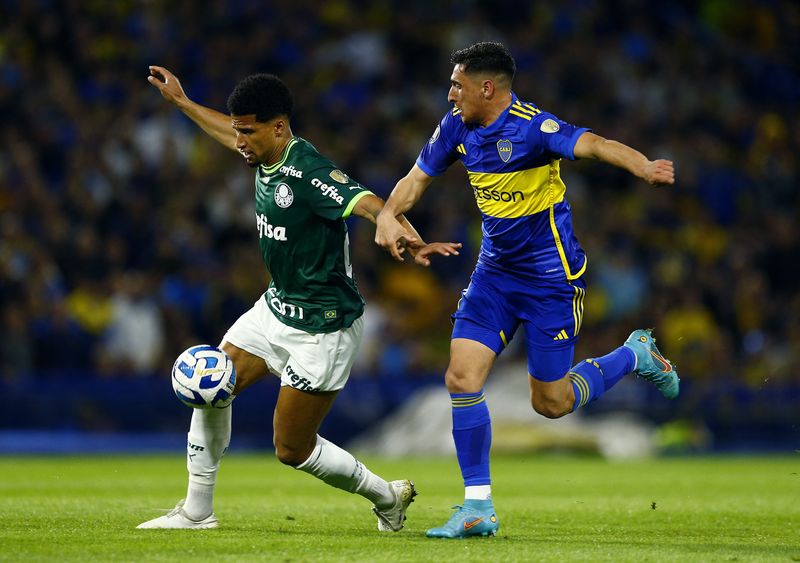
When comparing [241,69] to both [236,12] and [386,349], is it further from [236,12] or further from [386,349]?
[386,349]

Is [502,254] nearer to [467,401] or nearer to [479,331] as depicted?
A: [479,331]

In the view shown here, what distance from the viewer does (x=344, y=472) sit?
7352 millimetres

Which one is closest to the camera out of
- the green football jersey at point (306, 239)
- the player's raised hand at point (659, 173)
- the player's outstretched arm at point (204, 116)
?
the player's raised hand at point (659, 173)

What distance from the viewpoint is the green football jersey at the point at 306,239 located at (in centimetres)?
715


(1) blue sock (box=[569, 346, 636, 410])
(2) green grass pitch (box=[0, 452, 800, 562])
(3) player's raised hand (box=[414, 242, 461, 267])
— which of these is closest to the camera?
(2) green grass pitch (box=[0, 452, 800, 562])

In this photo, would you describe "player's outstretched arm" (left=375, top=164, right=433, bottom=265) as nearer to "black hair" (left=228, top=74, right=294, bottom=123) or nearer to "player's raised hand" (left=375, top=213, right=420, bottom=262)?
"player's raised hand" (left=375, top=213, right=420, bottom=262)

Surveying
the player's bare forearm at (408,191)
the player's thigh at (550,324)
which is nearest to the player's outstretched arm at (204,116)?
the player's bare forearm at (408,191)

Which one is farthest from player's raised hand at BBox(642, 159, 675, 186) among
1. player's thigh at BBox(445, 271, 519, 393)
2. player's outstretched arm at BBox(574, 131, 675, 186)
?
player's thigh at BBox(445, 271, 519, 393)

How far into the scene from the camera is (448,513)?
8820 mm

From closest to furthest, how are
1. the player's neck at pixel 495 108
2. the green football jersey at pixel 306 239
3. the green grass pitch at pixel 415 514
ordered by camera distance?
the green grass pitch at pixel 415 514 < the green football jersey at pixel 306 239 < the player's neck at pixel 495 108

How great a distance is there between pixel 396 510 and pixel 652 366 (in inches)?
81.5

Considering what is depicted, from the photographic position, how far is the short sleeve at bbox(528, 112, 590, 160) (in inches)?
273

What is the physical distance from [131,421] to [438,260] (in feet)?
14.9

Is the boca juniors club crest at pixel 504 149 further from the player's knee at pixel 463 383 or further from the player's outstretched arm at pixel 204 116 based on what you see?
the player's outstretched arm at pixel 204 116
